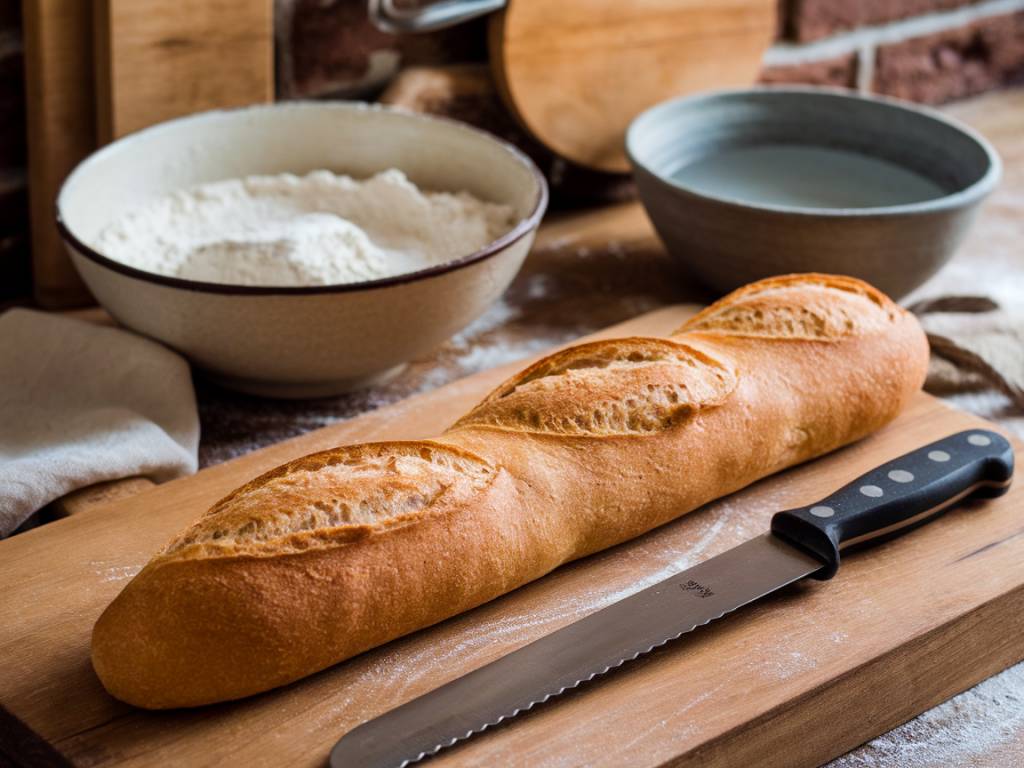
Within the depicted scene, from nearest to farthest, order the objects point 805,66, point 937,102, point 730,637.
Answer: point 730,637 < point 805,66 < point 937,102

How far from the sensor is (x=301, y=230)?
3.99 feet

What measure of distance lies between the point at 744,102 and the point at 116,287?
915 mm

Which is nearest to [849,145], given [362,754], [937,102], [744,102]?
[744,102]

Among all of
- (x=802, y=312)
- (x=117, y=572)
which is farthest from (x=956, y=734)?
(x=117, y=572)

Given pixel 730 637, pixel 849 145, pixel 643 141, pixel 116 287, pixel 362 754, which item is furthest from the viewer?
pixel 849 145

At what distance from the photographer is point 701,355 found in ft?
3.49

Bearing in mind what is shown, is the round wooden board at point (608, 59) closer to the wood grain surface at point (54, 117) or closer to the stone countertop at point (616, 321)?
the stone countertop at point (616, 321)

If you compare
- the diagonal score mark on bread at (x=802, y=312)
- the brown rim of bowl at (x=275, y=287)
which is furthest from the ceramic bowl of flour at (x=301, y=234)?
the diagonal score mark on bread at (x=802, y=312)

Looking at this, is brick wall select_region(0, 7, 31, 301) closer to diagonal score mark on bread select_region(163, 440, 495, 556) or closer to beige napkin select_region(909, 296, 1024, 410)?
diagonal score mark on bread select_region(163, 440, 495, 556)

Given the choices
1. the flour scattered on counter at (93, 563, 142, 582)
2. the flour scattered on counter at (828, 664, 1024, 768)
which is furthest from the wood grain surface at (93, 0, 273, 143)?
the flour scattered on counter at (828, 664, 1024, 768)

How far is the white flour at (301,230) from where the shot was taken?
1.19 meters

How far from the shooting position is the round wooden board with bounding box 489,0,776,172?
160 cm

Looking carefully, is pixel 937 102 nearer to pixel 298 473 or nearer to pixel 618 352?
pixel 618 352

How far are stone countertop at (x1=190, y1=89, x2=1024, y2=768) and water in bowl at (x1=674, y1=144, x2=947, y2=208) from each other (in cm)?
12
